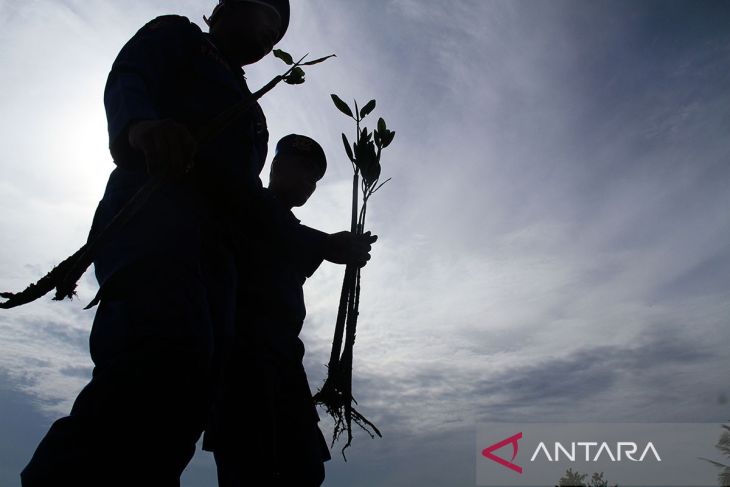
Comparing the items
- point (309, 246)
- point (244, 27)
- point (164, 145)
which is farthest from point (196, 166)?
point (309, 246)

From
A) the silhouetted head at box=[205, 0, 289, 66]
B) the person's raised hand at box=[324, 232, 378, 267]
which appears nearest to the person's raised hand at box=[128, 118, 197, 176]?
the silhouetted head at box=[205, 0, 289, 66]

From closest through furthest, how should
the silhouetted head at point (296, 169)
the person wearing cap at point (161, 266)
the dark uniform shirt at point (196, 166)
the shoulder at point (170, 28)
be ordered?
the person wearing cap at point (161, 266) < the dark uniform shirt at point (196, 166) < the shoulder at point (170, 28) < the silhouetted head at point (296, 169)

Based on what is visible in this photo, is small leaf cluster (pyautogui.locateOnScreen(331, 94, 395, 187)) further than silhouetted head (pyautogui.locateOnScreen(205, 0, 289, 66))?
Yes

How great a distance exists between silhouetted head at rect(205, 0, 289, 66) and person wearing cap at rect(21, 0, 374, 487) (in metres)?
0.12

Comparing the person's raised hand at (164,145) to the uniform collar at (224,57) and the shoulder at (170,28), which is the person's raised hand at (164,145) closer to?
the shoulder at (170,28)

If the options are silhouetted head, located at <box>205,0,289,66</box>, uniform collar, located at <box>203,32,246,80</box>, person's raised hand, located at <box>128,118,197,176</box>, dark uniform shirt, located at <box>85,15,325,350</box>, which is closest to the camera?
person's raised hand, located at <box>128,118,197,176</box>

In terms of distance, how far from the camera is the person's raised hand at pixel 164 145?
135 cm

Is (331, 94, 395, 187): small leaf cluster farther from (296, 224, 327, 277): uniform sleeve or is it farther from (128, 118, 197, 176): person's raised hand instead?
(128, 118, 197, 176): person's raised hand

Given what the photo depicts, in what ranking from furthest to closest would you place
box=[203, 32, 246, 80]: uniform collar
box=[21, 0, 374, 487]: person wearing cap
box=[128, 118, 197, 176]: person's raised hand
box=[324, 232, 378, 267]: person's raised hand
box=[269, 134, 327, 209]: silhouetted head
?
box=[269, 134, 327, 209]: silhouetted head
box=[324, 232, 378, 267]: person's raised hand
box=[203, 32, 246, 80]: uniform collar
box=[128, 118, 197, 176]: person's raised hand
box=[21, 0, 374, 487]: person wearing cap

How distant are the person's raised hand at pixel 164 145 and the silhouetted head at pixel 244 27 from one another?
1.09 meters

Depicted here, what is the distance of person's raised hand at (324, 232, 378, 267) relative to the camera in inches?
116

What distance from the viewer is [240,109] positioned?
5.64 feet

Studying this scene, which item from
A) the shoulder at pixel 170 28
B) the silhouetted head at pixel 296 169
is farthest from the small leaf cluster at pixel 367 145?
the shoulder at pixel 170 28

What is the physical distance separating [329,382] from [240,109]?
2.39 metres
